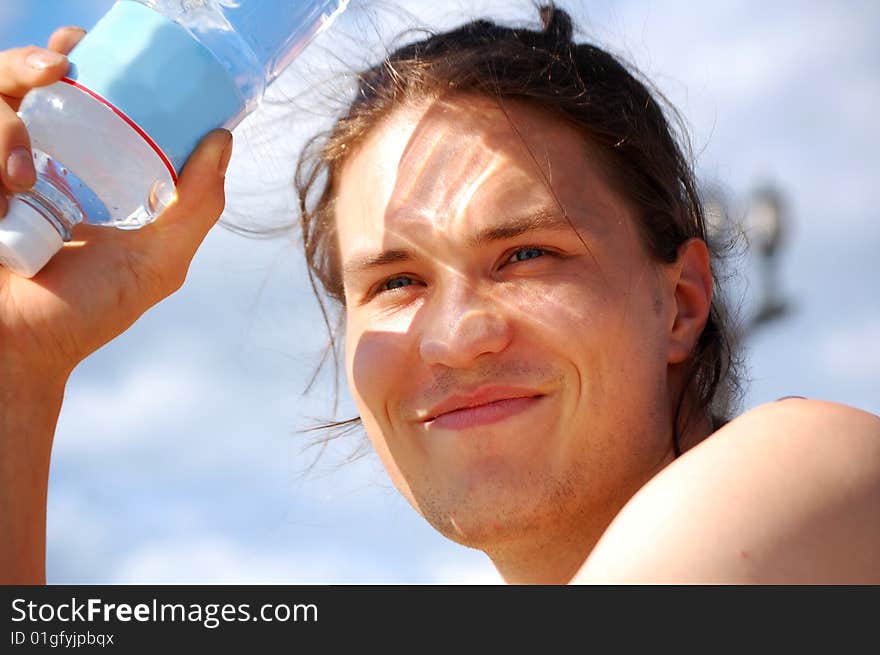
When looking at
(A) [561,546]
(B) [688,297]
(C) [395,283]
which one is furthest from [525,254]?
(A) [561,546]

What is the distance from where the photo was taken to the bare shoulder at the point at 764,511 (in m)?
1.82

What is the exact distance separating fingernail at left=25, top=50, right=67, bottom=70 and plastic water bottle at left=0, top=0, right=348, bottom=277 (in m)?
0.03

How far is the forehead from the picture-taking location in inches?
110

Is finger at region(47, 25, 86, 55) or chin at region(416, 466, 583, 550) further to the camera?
chin at region(416, 466, 583, 550)

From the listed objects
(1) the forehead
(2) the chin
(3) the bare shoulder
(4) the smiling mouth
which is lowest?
(3) the bare shoulder

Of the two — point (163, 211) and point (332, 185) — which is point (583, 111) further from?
point (163, 211)

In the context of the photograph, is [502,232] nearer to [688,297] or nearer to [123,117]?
[688,297]

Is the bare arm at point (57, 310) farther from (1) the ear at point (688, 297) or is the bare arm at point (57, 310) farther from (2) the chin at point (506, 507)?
(1) the ear at point (688, 297)

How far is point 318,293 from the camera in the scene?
3.89 meters

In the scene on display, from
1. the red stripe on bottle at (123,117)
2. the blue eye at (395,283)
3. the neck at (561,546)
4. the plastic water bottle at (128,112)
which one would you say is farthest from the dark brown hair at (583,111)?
the red stripe on bottle at (123,117)

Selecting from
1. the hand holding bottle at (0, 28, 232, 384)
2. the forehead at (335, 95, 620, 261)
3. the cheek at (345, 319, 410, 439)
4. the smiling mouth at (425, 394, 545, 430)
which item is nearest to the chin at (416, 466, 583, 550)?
the smiling mouth at (425, 394, 545, 430)

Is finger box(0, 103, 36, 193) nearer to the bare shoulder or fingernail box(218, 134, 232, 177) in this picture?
fingernail box(218, 134, 232, 177)

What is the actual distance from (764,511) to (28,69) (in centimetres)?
170
